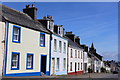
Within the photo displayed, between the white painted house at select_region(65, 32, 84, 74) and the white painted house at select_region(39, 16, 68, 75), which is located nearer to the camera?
the white painted house at select_region(39, 16, 68, 75)

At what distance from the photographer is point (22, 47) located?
19.2 meters

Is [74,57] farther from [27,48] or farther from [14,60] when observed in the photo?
[14,60]

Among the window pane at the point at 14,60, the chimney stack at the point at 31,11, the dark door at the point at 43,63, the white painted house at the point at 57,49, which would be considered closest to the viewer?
the window pane at the point at 14,60

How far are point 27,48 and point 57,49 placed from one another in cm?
689

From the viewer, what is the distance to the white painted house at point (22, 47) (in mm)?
17250

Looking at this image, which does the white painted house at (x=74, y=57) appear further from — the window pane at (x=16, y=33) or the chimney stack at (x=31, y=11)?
the window pane at (x=16, y=33)

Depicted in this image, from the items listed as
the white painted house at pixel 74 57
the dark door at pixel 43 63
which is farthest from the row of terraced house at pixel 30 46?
the white painted house at pixel 74 57

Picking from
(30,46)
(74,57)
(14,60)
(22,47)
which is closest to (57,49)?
(30,46)

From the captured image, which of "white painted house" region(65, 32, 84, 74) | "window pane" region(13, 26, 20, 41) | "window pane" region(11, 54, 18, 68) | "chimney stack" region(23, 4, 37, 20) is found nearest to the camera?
"window pane" region(11, 54, 18, 68)

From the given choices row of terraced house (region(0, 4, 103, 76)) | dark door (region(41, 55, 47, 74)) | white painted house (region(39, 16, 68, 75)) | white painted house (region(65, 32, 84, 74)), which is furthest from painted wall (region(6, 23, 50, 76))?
white painted house (region(65, 32, 84, 74))

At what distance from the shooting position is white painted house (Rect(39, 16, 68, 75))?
82.3ft

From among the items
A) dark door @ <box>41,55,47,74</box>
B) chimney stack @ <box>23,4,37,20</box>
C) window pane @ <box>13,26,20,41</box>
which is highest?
chimney stack @ <box>23,4,37,20</box>

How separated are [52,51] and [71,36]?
14.9 m

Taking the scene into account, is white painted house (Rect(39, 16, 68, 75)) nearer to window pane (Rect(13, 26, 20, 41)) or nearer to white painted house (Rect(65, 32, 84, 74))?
white painted house (Rect(65, 32, 84, 74))
